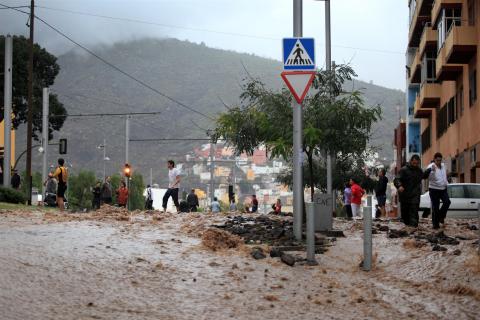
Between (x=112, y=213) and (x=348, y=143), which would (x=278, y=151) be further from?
(x=112, y=213)

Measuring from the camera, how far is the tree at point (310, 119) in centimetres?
2006

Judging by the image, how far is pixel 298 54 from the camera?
13.0 metres

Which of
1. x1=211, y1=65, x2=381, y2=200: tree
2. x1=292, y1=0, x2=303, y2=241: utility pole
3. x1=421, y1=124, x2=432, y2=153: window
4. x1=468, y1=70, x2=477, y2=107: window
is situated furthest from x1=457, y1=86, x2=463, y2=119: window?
x1=292, y1=0, x2=303, y2=241: utility pole

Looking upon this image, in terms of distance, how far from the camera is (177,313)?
8156mm

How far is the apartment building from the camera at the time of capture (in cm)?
3588

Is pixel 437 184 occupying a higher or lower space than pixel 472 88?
lower

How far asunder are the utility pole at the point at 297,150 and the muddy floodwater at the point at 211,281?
69cm

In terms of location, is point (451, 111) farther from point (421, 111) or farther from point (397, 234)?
point (397, 234)

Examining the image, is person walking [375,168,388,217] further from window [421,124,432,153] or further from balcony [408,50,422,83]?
window [421,124,432,153]

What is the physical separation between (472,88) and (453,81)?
6.57 meters

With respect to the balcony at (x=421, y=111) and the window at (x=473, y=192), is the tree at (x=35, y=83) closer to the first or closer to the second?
the balcony at (x=421, y=111)

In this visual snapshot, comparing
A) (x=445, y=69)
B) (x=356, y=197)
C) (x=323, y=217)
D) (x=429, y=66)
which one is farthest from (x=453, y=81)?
(x=323, y=217)

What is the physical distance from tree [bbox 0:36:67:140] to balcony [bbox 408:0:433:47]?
2420cm

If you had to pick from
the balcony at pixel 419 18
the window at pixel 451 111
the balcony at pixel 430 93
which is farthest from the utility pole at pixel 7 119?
the balcony at pixel 419 18
